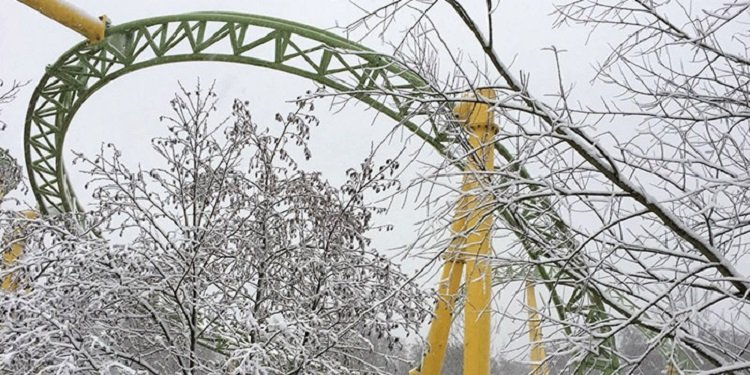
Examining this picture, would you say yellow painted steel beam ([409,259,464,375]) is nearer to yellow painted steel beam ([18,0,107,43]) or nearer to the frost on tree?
the frost on tree

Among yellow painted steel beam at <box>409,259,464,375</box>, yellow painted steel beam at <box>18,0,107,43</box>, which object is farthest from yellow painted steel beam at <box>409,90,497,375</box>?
yellow painted steel beam at <box>18,0,107,43</box>

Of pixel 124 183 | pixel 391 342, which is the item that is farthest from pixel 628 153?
pixel 124 183

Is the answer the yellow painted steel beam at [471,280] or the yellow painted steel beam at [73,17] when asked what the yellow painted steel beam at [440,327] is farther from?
the yellow painted steel beam at [73,17]

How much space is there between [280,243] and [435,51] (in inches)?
134

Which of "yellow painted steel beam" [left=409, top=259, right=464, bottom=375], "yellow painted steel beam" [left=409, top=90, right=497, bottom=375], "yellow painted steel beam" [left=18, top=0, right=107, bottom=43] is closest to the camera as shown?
"yellow painted steel beam" [left=409, top=90, right=497, bottom=375]

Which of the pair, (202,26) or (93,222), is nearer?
(93,222)

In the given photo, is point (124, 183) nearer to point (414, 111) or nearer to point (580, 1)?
point (414, 111)

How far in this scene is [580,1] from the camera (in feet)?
12.8

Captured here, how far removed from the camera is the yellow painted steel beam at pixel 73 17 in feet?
32.7

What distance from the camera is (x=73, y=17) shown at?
409 inches

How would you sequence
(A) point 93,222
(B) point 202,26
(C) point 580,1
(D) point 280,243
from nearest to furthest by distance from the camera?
(C) point 580,1 → (A) point 93,222 → (D) point 280,243 → (B) point 202,26

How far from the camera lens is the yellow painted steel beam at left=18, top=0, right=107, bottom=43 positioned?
9.95m

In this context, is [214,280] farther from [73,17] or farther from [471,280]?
[73,17]

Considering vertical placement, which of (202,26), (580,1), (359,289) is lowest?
(359,289)
